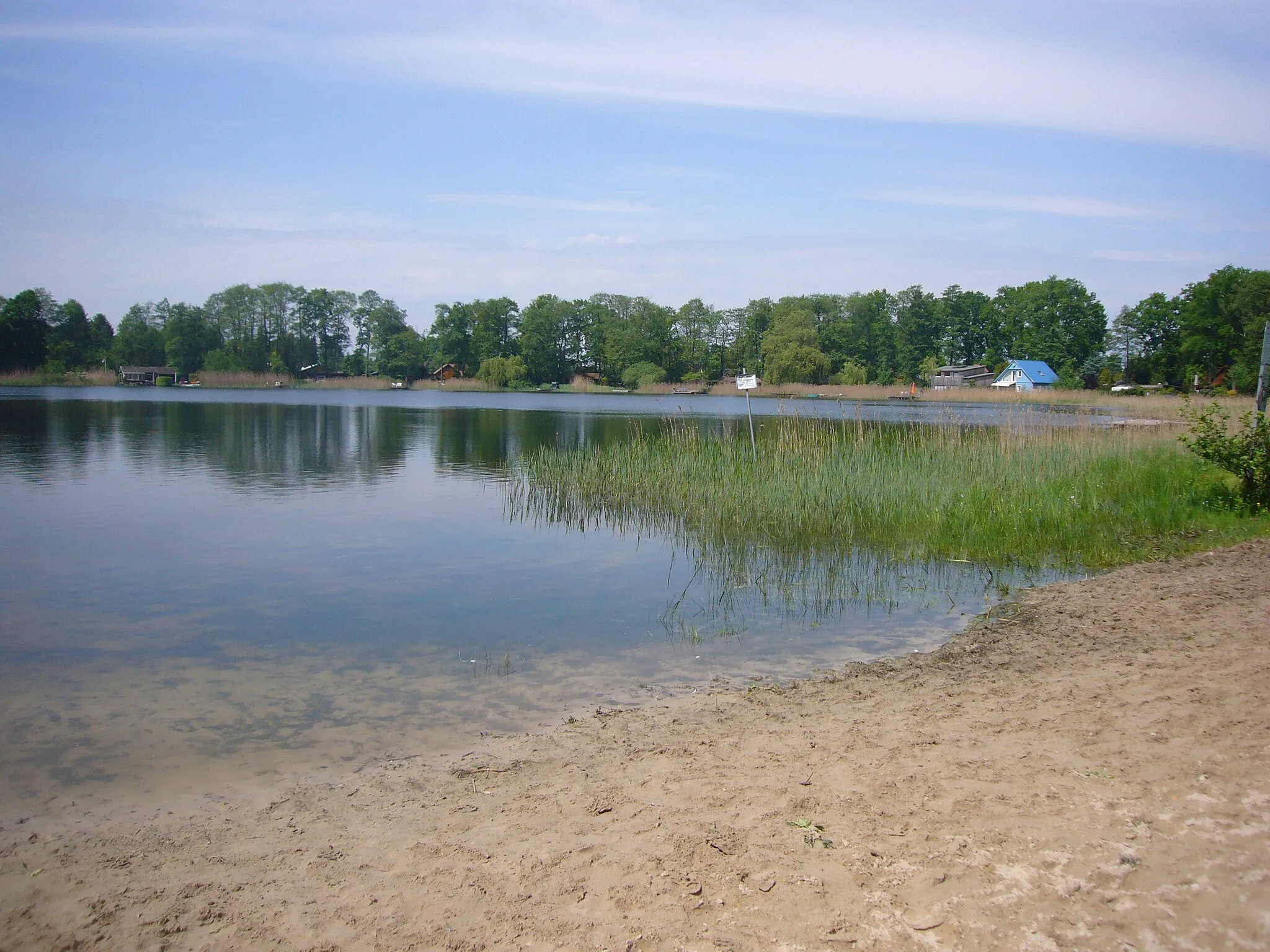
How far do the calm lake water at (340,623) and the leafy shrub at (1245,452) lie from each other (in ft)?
14.1

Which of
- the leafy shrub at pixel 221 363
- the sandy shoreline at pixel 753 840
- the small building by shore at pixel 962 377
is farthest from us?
the leafy shrub at pixel 221 363

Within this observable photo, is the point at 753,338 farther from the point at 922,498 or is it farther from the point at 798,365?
the point at 922,498

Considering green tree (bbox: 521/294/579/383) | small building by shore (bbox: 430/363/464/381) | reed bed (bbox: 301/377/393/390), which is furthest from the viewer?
small building by shore (bbox: 430/363/464/381)

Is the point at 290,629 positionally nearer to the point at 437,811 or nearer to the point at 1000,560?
the point at 437,811

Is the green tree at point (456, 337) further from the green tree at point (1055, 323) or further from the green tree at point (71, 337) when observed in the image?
the green tree at point (1055, 323)

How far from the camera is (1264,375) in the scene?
46.6 ft

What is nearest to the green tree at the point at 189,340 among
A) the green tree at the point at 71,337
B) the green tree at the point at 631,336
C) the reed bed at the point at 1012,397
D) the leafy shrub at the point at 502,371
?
the green tree at the point at 71,337

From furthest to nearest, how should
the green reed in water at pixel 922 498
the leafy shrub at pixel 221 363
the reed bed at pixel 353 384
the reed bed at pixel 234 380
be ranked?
the leafy shrub at pixel 221 363, the reed bed at pixel 353 384, the reed bed at pixel 234 380, the green reed in water at pixel 922 498

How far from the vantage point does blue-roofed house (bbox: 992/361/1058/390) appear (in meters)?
76.8

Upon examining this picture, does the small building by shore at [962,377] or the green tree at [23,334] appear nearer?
the green tree at [23,334]

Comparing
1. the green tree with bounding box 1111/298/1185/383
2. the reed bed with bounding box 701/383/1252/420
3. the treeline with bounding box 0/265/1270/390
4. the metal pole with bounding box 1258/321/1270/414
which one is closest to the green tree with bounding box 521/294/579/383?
the treeline with bounding box 0/265/1270/390

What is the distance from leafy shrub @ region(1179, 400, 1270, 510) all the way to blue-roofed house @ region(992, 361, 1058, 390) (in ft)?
222

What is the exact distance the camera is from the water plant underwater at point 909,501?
11102mm

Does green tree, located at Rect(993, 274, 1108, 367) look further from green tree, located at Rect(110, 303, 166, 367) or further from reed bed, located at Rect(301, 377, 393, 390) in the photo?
green tree, located at Rect(110, 303, 166, 367)
